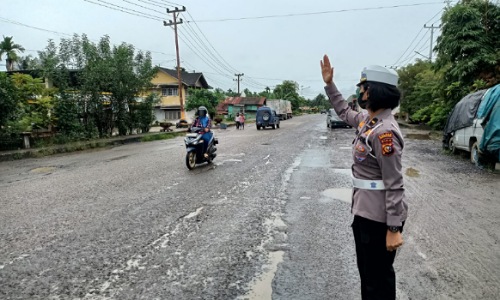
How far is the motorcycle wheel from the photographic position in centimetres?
1016

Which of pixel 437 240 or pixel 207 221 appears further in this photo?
pixel 207 221

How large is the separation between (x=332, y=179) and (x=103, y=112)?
1747 centimetres

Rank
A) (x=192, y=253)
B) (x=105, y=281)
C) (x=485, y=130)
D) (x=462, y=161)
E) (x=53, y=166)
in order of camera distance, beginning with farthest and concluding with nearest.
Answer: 1. (x=53, y=166)
2. (x=462, y=161)
3. (x=485, y=130)
4. (x=192, y=253)
5. (x=105, y=281)

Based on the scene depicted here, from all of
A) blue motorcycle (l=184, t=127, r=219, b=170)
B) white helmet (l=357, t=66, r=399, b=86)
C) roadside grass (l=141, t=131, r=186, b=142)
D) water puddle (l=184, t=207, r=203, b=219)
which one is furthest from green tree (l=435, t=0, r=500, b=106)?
roadside grass (l=141, t=131, r=186, b=142)

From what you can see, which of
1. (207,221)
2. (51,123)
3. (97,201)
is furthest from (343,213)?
(51,123)

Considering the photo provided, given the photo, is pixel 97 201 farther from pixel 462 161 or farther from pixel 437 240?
pixel 462 161

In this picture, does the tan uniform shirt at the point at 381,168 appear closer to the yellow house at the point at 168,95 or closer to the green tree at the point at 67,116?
the green tree at the point at 67,116

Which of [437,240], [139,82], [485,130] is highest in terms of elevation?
[139,82]

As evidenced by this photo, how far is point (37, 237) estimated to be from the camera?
15.5 ft

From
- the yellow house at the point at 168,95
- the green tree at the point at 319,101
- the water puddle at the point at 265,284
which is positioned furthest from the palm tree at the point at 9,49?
the green tree at the point at 319,101

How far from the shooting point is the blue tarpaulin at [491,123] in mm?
8953

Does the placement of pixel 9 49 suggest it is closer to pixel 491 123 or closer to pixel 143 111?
pixel 143 111

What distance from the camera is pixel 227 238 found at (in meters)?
4.60

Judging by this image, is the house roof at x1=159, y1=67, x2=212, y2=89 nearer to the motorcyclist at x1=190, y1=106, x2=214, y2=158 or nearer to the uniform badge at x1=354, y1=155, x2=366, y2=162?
the motorcyclist at x1=190, y1=106, x2=214, y2=158
